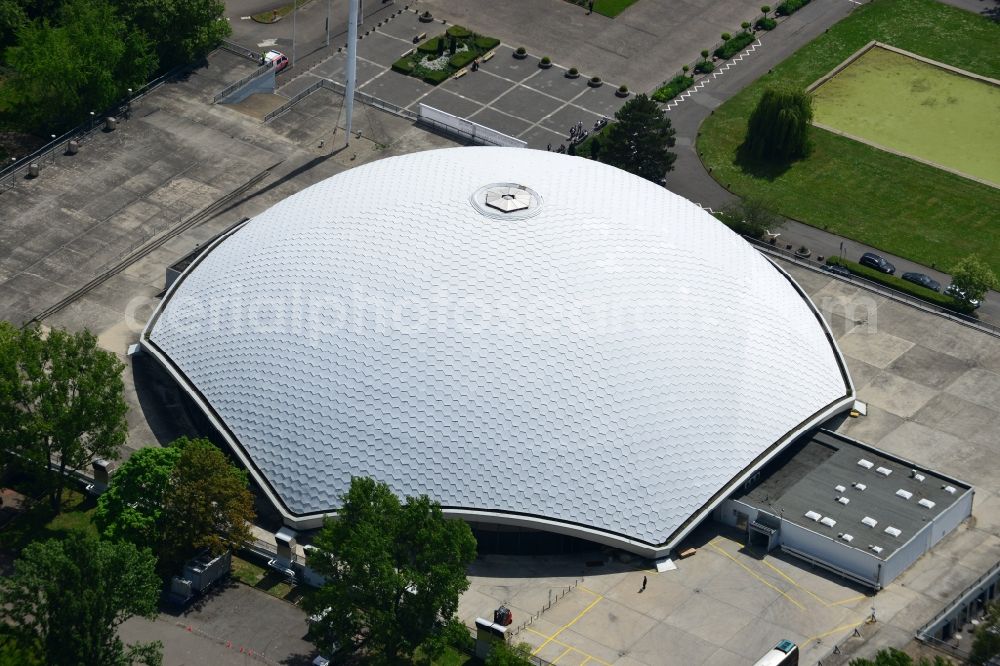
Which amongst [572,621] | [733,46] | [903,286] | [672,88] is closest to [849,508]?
[572,621]

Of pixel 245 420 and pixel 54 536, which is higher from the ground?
pixel 245 420

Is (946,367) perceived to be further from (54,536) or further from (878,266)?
(54,536)

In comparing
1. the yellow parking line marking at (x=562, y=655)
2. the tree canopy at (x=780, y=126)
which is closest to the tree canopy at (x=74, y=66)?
the tree canopy at (x=780, y=126)

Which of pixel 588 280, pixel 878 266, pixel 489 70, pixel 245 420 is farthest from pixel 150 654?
pixel 489 70

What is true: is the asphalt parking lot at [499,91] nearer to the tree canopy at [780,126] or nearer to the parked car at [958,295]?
the tree canopy at [780,126]

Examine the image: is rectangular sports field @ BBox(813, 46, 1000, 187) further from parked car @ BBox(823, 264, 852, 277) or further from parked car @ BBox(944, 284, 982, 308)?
parked car @ BBox(823, 264, 852, 277)

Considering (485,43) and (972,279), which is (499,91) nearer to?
(485,43)
